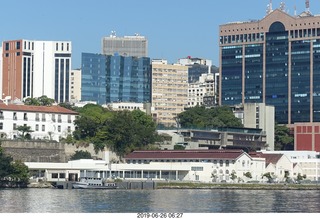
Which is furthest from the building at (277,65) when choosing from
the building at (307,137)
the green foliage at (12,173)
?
the green foliage at (12,173)

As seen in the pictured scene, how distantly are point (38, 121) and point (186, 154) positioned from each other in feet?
54.7

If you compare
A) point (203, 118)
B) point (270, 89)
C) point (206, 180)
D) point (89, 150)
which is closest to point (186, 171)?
point (206, 180)

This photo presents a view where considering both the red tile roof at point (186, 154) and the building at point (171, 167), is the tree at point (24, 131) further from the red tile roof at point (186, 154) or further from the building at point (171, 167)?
the red tile roof at point (186, 154)

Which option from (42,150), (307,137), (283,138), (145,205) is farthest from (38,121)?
(145,205)

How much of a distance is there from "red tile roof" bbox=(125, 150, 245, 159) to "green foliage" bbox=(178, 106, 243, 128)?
98.2ft

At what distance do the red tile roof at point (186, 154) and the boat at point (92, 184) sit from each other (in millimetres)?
13243

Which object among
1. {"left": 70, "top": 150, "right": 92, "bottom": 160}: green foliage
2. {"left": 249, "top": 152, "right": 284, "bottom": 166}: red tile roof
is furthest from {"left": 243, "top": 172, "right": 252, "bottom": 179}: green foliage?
{"left": 70, "top": 150, "right": 92, "bottom": 160}: green foliage

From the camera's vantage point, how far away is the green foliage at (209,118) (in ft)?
495

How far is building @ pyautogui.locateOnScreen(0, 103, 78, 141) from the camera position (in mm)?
118188

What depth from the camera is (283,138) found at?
155 m

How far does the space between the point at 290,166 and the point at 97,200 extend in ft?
190

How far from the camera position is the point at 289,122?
6604 inches

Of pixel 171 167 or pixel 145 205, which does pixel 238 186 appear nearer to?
pixel 171 167

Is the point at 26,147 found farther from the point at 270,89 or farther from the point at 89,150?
the point at 270,89
